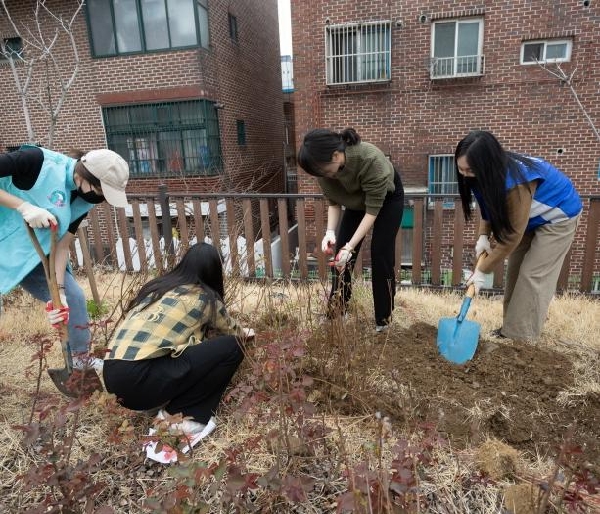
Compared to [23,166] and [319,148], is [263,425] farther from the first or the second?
[23,166]

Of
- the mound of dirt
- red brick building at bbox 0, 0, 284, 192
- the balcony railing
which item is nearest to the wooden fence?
the mound of dirt

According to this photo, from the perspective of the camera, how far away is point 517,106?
9.18 metres

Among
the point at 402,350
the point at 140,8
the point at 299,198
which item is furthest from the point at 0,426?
the point at 140,8

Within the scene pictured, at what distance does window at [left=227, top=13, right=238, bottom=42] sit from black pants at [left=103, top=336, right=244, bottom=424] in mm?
11047

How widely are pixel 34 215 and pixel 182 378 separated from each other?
0.99m

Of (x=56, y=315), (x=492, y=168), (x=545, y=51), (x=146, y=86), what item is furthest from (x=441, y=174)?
(x=56, y=315)

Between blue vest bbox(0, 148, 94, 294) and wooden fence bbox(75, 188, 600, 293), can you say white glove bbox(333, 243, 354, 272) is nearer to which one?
wooden fence bbox(75, 188, 600, 293)

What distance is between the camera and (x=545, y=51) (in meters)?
8.89

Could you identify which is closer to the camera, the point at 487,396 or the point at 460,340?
the point at 487,396

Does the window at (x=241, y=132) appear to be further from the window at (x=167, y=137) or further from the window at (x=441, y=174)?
the window at (x=441, y=174)

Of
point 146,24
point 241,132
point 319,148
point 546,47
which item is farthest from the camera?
point 241,132

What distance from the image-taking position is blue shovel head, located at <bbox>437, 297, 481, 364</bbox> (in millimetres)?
2520

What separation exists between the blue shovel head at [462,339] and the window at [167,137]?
8784mm

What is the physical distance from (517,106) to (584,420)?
878 cm
